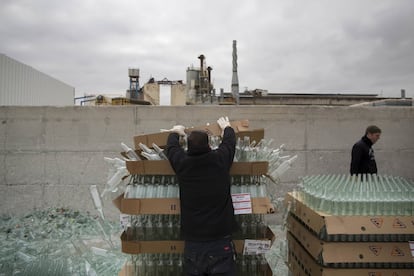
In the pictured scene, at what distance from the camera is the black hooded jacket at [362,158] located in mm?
4398

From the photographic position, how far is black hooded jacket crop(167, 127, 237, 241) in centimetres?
237

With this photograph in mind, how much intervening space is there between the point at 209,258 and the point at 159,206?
53 cm

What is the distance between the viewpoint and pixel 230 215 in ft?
8.08

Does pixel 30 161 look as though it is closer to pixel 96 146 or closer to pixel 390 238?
pixel 96 146

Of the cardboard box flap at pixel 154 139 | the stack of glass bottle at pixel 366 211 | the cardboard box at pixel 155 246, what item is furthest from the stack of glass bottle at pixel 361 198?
the cardboard box flap at pixel 154 139

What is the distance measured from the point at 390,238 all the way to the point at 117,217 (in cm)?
424

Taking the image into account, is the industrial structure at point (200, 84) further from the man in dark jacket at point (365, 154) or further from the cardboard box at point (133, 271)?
the cardboard box at point (133, 271)

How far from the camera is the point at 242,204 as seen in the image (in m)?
2.58

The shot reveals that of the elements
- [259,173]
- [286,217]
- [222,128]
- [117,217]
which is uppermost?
[222,128]

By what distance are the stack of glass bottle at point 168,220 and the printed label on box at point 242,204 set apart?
0.28 ft

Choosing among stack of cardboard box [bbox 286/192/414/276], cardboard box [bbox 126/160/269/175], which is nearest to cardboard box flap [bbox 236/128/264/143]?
cardboard box [bbox 126/160/269/175]

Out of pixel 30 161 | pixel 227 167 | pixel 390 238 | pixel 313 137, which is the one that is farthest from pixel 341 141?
pixel 30 161

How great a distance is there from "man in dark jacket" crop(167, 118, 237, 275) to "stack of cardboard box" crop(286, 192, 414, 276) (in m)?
0.71

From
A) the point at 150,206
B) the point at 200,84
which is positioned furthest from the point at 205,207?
the point at 200,84
